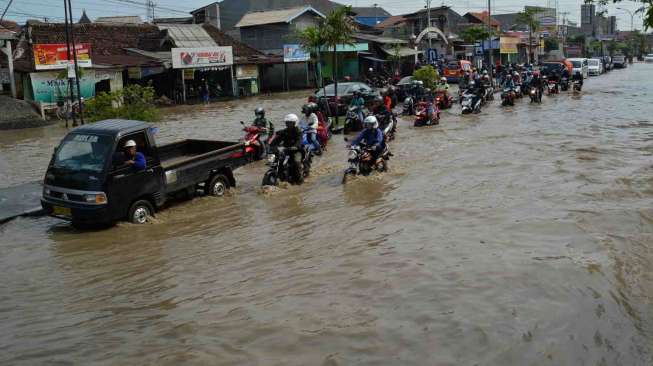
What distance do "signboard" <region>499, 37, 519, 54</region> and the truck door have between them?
53300 mm

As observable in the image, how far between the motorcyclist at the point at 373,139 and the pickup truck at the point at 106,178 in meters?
3.72

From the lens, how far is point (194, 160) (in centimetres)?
1090

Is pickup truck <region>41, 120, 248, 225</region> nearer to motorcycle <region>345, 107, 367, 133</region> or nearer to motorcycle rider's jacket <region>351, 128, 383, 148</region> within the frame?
motorcycle rider's jacket <region>351, 128, 383, 148</region>

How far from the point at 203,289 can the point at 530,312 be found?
11.1ft

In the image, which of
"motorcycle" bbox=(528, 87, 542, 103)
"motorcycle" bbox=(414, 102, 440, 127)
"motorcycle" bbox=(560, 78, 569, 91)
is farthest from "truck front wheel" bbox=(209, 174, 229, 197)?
"motorcycle" bbox=(560, 78, 569, 91)

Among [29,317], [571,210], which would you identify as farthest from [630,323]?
[29,317]

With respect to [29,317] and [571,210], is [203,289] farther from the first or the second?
[571,210]

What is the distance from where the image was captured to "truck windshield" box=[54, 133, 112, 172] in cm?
935

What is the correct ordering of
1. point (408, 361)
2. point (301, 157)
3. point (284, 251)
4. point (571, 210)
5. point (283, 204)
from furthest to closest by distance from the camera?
point (301, 157)
point (283, 204)
point (571, 210)
point (284, 251)
point (408, 361)

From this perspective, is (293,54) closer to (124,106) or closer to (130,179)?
(124,106)

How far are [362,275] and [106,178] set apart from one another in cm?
423

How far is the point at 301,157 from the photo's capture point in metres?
12.8

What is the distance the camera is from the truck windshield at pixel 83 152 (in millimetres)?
9352

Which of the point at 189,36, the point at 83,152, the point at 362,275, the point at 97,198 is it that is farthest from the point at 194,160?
the point at 189,36
